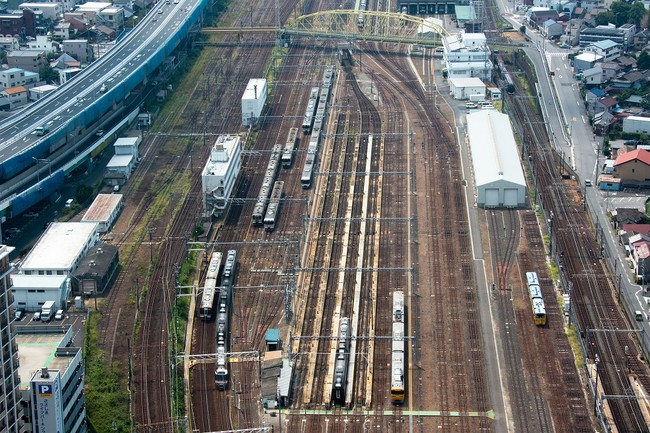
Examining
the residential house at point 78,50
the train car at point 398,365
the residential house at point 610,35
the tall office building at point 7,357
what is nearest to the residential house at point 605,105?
the residential house at point 610,35

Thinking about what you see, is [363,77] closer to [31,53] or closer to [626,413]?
[31,53]

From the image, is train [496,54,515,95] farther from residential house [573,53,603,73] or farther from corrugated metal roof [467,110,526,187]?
corrugated metal roof [467,110,526,187]

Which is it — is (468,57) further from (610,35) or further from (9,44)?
(9,44)

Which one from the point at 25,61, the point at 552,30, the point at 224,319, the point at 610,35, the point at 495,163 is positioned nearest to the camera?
the point at 224,319

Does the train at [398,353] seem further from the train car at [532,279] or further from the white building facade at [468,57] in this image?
the white building facade at [468,57]

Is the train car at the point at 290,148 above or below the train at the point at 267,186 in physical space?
above

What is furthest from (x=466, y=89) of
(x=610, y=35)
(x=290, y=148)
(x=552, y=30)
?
(x=552, y=30)
